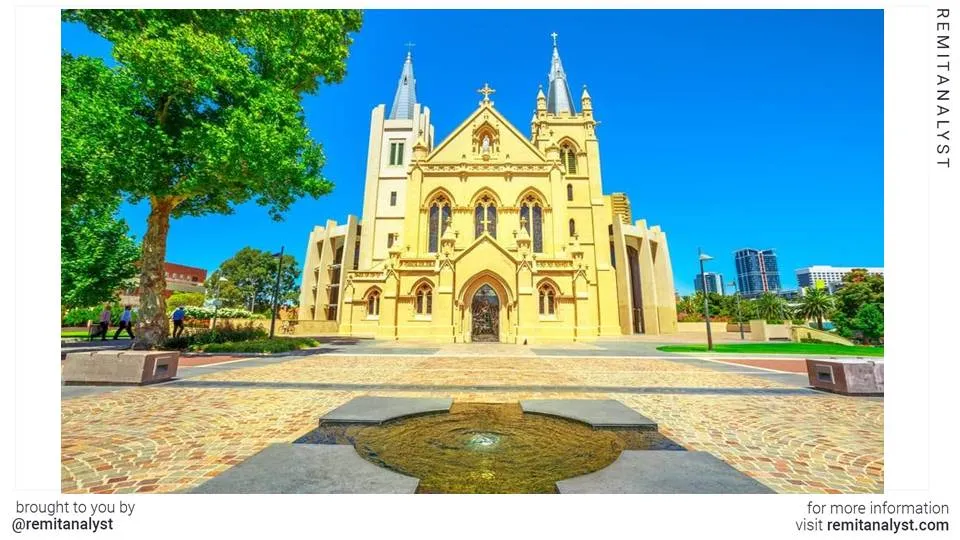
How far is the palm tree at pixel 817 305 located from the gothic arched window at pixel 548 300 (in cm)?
4002

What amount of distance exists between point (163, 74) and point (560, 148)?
30152 mm

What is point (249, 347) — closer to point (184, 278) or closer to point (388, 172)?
point (388, 172)

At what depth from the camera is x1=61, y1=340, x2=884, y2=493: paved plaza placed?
2869 millimetres

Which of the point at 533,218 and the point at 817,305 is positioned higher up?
the point at 533,218

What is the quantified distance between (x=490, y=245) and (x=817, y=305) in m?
44.5

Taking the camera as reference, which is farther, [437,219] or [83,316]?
[83,316]

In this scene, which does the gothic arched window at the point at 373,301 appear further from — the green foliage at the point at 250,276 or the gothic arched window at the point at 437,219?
the green foliage at the point at 250,276

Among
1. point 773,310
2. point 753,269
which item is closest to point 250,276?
point 773,310

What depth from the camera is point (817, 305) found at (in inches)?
1722

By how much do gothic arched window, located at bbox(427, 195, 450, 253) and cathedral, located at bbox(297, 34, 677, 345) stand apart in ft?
0.26

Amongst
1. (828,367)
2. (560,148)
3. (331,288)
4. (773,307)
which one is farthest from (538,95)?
(773,307)

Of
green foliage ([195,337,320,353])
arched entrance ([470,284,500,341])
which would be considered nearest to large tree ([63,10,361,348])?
green foliage ([195,337,320,353])

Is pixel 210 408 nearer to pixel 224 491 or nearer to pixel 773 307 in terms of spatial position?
pixel 224 491
